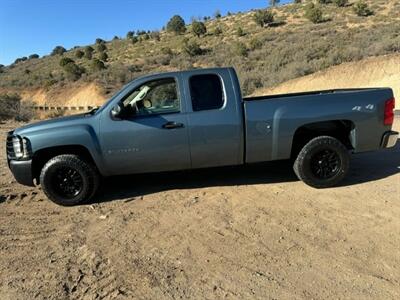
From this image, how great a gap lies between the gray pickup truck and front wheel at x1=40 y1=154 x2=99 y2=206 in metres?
0.01

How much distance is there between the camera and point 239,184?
7.61 m

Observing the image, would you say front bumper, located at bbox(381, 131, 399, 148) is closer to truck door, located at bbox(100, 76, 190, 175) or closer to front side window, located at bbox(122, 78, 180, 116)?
truck door, located at bbox(100, 76, 190, 175)

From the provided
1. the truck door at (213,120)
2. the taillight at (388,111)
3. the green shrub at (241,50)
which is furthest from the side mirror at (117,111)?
the green shrub at (241,50)

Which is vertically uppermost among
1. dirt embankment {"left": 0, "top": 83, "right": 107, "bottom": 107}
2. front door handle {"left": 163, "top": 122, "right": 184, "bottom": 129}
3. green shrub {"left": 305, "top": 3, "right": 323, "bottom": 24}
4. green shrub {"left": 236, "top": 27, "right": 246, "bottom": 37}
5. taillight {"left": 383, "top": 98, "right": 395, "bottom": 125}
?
front door handle {"left": 163, "top": 122, "right": 184, "bottom": 129}

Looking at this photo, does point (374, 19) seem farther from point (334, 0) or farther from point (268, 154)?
point (268, 154)

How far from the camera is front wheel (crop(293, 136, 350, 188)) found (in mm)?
7086

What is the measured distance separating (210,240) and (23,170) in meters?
3.18

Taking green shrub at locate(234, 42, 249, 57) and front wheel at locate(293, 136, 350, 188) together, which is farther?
green shrub at locate(234, 42, 249, 57)

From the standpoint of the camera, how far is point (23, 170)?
6.90 m

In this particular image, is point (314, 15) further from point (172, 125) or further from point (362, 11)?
point (172, 125)

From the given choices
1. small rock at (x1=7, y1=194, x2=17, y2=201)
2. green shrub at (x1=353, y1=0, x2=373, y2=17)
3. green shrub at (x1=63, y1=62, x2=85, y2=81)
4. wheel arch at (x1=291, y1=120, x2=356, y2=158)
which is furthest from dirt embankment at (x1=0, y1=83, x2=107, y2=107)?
wheel arch at (x1=291, y1=120, x2=356, y2=158)

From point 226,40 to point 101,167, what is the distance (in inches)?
2062

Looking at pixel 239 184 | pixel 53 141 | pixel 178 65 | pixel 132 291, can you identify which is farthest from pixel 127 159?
pixel 178 65

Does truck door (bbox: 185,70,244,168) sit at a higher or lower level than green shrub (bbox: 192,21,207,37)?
higher
